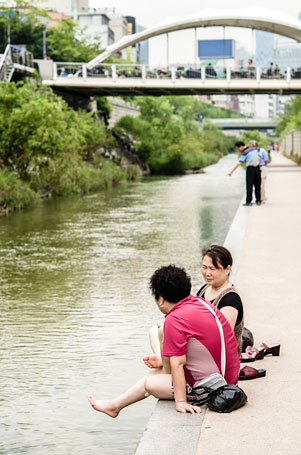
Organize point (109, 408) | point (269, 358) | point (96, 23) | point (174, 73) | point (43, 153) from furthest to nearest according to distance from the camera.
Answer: point (96, 23) < point (174, 73) < point (43, 153) < point (269, 358) < point (109, 408)

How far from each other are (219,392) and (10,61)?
3555 centimetres

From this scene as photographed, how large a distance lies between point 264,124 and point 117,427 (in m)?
156

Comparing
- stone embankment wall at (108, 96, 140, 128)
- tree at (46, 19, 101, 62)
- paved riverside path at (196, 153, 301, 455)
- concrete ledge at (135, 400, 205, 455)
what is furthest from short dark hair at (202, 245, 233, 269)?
tree at (46, 19, 101, 62)

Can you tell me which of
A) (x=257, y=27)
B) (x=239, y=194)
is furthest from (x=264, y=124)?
(x=239, y=194)

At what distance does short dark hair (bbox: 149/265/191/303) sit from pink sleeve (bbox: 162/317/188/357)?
0.17m

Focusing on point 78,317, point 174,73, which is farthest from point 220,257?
point 174,73

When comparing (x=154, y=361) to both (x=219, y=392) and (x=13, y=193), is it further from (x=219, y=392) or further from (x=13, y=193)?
(x=13, y=193)

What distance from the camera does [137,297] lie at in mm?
10133

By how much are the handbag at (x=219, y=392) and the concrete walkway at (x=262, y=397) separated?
6cm

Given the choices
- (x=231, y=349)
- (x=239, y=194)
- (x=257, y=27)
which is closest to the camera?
(x=231, y=349)

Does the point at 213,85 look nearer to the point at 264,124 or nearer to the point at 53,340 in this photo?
the point at 53,340

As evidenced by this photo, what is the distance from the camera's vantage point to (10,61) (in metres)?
38.5

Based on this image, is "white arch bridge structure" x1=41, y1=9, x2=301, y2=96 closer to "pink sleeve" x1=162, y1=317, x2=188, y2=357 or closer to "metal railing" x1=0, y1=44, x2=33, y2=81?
"metal railing" x1=0, y1=44, x2=33, y2=81

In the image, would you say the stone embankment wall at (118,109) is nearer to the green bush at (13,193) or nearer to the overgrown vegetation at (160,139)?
the overgrown vegetation at (160,139)
